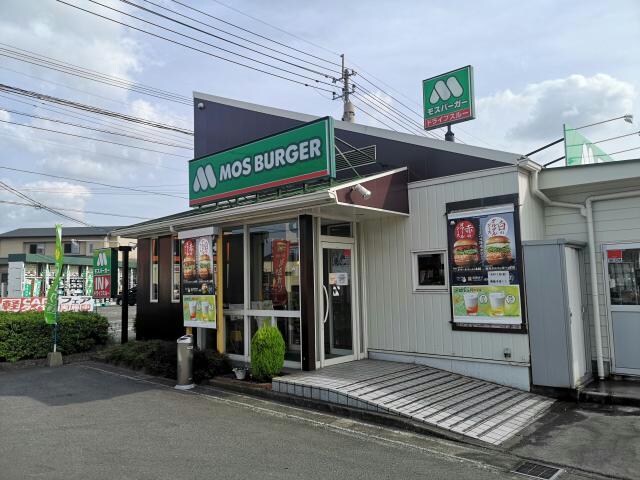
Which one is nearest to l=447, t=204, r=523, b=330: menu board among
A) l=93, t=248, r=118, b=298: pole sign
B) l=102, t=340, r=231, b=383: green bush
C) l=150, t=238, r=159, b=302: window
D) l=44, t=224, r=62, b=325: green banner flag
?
l=102, t=340, r=231, b=383: green bush

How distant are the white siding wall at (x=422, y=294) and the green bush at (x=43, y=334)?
282 inches

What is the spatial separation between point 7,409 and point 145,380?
243 cm

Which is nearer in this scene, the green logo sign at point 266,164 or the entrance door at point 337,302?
the green logo sign at point 266,164

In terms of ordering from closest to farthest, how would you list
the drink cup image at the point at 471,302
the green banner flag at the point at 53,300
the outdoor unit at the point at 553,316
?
the outdoor unit at the point at 553,316
the drink cup image at the point at 471,302
the green banner flag at the point at 53,300

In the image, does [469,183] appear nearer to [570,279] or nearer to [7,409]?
[570,279]

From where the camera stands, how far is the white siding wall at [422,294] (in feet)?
26.2

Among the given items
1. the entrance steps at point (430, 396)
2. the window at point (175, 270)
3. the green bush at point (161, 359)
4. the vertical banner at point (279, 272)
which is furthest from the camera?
the window at point (175, 270)

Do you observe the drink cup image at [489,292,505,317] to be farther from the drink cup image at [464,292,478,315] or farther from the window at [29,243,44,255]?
the window at [29,243,44,255]

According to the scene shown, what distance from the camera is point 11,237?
46.2 meters

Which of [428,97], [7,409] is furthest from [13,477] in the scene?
[428,97]

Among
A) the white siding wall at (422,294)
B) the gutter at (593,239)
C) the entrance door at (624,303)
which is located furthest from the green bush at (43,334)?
the entrance door at (624,303)

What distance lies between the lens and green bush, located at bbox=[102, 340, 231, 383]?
8.80 meters

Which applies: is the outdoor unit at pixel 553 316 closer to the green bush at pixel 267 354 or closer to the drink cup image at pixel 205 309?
the green bush at pixel 267 354

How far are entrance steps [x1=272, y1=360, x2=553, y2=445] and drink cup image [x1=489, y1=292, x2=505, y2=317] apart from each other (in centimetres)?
116
